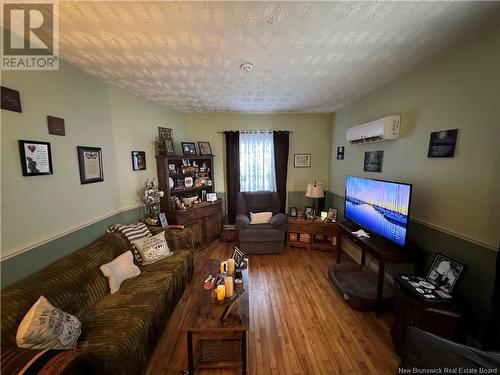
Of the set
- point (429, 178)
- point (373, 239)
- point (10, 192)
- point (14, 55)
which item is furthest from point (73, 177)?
point (429, 178)

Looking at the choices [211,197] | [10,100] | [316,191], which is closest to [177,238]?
[211,197]

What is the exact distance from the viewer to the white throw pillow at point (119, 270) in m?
1.90

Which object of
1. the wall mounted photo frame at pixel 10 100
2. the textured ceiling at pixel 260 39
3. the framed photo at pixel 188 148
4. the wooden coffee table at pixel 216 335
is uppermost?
the textured ceiling at pixel 260 39

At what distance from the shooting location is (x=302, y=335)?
1874 mm

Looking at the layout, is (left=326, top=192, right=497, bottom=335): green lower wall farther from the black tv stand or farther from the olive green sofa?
the olive green sofa

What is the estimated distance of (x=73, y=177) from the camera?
2021mm

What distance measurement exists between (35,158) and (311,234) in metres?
3.69

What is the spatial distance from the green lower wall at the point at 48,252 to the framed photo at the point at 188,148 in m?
1.70

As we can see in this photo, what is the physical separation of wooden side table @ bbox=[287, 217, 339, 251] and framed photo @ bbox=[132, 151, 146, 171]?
2.67 metres

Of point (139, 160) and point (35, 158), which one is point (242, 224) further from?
point (35, 158)

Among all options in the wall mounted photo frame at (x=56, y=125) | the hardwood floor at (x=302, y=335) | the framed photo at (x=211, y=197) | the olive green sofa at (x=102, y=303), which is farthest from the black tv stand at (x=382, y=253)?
the wall mounted photo frame at (x=56, y=125)

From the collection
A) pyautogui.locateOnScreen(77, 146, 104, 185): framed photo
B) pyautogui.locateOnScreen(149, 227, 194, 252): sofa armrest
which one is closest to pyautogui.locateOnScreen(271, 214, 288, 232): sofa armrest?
pyautogui.locateOnScreen(149, 227, 194, 252): sofa armrest

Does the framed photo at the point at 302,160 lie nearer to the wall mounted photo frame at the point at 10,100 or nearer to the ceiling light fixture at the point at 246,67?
the ceiling light fixture at the point at 246,67

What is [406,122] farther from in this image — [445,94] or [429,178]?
[429,178]
